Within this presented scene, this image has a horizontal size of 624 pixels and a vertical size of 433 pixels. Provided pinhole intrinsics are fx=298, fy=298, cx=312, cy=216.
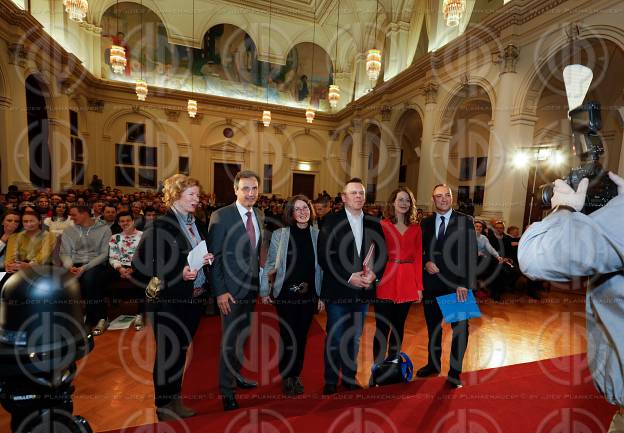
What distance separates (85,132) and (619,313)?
59.6 feet

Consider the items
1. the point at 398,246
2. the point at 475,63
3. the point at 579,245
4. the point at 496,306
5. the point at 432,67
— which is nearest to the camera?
the point at 579,245

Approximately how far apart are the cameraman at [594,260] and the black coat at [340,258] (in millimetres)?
1680

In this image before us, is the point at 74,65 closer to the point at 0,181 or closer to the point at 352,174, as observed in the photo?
the point at 0,181

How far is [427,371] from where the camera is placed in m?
3.11

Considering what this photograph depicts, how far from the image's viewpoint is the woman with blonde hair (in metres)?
2.19

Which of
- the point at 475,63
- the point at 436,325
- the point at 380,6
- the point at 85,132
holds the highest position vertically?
the point at 380,6

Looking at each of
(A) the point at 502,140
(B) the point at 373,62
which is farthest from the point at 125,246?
(B) the point at 373,62

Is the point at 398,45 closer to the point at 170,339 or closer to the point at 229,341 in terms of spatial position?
the point at 229,341

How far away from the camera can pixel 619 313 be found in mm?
957

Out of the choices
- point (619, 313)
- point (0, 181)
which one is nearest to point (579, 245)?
point (619, 313)

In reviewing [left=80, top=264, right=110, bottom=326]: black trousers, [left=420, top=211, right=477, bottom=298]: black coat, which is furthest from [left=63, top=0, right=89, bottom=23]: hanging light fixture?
[left=420, top=211, right=477, bottom=298]: black coat

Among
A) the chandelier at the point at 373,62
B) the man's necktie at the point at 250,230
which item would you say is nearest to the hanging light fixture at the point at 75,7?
the chandelier at the point at 373,62

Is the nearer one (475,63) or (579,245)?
(579,245)

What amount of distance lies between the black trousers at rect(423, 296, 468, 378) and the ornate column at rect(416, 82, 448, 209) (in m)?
8.06
